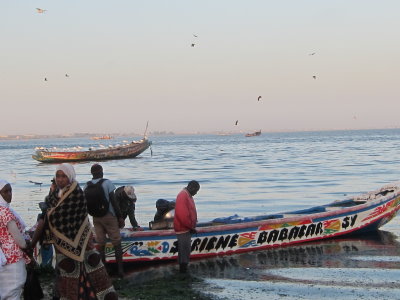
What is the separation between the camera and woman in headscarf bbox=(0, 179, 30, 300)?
5660 mm

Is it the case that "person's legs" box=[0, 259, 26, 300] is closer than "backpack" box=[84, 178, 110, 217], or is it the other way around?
"person's legs" box=[0, 259, 26, 300]

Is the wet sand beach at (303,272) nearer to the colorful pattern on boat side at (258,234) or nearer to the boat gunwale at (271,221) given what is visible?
the colorful pattern on boat side at (258,234)

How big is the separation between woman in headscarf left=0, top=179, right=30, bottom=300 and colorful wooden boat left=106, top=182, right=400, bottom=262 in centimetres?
412

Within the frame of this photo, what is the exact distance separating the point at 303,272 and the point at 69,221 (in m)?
5.39

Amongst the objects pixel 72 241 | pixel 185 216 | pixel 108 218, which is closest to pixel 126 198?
pixel 185 216

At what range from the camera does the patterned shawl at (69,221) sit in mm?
5645

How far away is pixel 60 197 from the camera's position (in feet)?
18.5

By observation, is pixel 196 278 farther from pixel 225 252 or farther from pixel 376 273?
pixel 376 273

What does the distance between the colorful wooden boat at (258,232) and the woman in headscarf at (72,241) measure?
3955 mm

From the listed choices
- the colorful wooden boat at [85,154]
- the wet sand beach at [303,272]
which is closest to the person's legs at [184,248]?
the wet sand beach at [303,272]

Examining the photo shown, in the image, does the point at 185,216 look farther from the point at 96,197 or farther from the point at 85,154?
the point at 85,154

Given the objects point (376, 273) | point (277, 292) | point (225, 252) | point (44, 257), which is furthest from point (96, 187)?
point (376, 273)

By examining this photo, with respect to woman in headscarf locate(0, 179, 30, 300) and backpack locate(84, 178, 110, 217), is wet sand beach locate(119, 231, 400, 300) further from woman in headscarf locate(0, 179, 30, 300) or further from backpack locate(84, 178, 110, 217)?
woman in headscarf locate(0, 179, 30, 300)

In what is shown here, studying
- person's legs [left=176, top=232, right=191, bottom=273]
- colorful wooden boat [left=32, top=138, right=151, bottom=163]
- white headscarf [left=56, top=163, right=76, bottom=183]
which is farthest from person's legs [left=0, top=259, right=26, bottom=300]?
colorful wooden boat [left=32, top=138, right=151, bottom=163]
